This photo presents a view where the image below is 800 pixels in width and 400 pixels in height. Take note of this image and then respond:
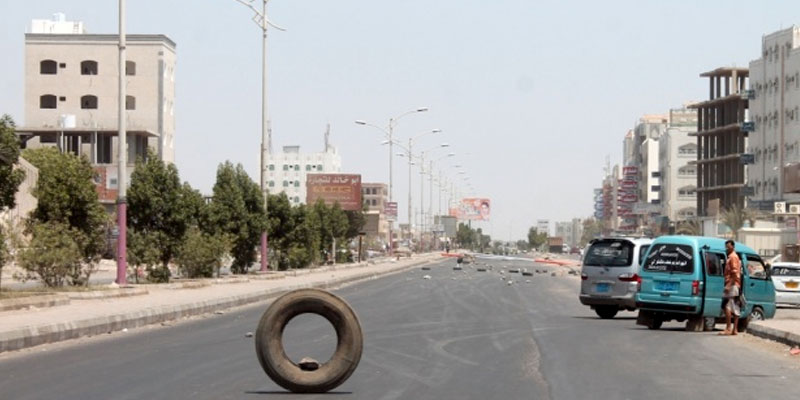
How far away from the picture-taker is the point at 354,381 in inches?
606

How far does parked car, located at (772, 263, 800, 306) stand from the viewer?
135 feet

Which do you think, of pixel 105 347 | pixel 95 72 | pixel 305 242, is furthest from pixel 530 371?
pixel 95 72

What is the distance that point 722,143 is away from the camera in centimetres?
14188

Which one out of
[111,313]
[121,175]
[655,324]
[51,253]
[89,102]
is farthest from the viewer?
[89,102]

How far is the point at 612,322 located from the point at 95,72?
9734 cm

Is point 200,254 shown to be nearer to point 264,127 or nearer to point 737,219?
point 264,127

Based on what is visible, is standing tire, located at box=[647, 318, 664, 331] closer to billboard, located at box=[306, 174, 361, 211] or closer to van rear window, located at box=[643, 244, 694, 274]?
van rear window, located at box=[643, 244, 694, 274]

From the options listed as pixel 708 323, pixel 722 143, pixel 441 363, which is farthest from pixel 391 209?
pixel 441 363

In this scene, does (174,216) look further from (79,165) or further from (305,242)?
(305,242)

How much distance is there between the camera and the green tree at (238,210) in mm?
55906

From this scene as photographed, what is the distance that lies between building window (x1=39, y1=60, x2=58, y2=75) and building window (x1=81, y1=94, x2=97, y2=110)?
3.78 m

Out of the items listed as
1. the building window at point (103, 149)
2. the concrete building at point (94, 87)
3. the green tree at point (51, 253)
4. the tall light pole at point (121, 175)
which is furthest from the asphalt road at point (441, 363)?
the concrete building at point (94, 87)

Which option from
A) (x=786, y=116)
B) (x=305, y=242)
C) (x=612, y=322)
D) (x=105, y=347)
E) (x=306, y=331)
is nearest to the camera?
(x=105, y=347)

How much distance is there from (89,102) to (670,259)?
9881cm
